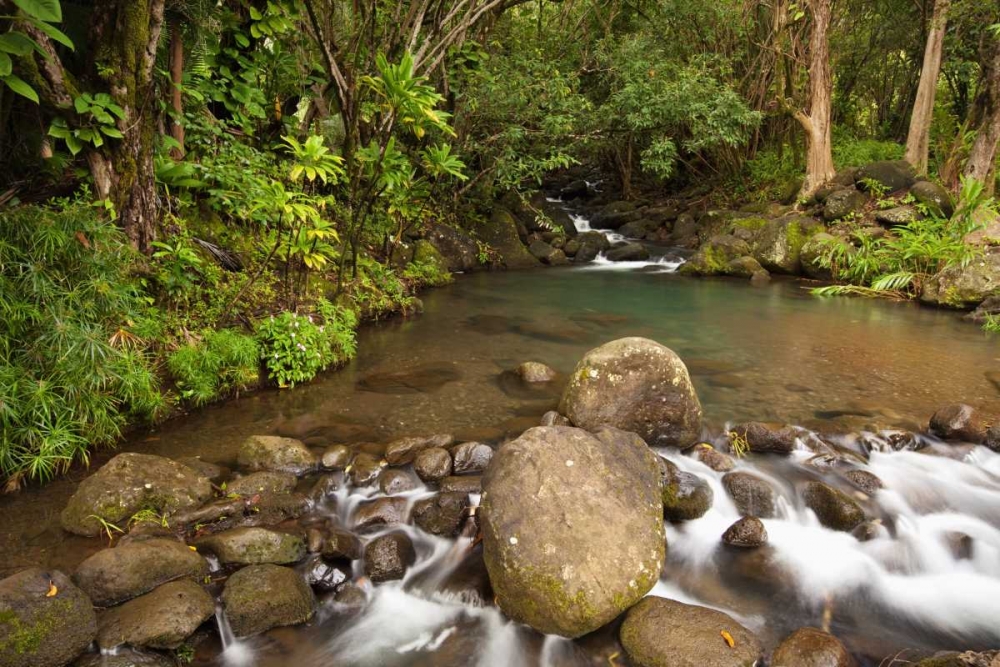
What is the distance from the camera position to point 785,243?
43.8 ft

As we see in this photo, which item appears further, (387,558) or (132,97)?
(132,97)

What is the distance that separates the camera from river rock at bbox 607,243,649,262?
15.7m

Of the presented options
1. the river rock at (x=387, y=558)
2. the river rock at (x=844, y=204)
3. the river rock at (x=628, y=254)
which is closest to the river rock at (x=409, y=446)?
the river rock at (x=387, y=558)

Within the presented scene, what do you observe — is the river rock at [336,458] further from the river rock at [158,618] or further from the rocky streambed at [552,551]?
the river rock at [158,618]

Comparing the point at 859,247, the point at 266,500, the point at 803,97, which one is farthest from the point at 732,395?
the point at 803,97

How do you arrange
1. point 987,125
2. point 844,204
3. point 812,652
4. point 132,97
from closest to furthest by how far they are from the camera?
point 812,652 < point 132,97 < point 987,125 < point 844,204

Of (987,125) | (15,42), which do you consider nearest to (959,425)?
(15,42)

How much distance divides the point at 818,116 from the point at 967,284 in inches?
262

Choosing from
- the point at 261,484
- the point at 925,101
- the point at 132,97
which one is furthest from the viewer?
the point at 925,101

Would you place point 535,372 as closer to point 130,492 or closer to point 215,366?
point 215,366

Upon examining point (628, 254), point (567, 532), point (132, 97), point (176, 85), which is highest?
point (176, 85)

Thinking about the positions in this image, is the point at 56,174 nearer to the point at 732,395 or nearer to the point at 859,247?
the point at 732,395

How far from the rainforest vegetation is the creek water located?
0.73 metres

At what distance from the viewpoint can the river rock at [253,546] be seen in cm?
354
